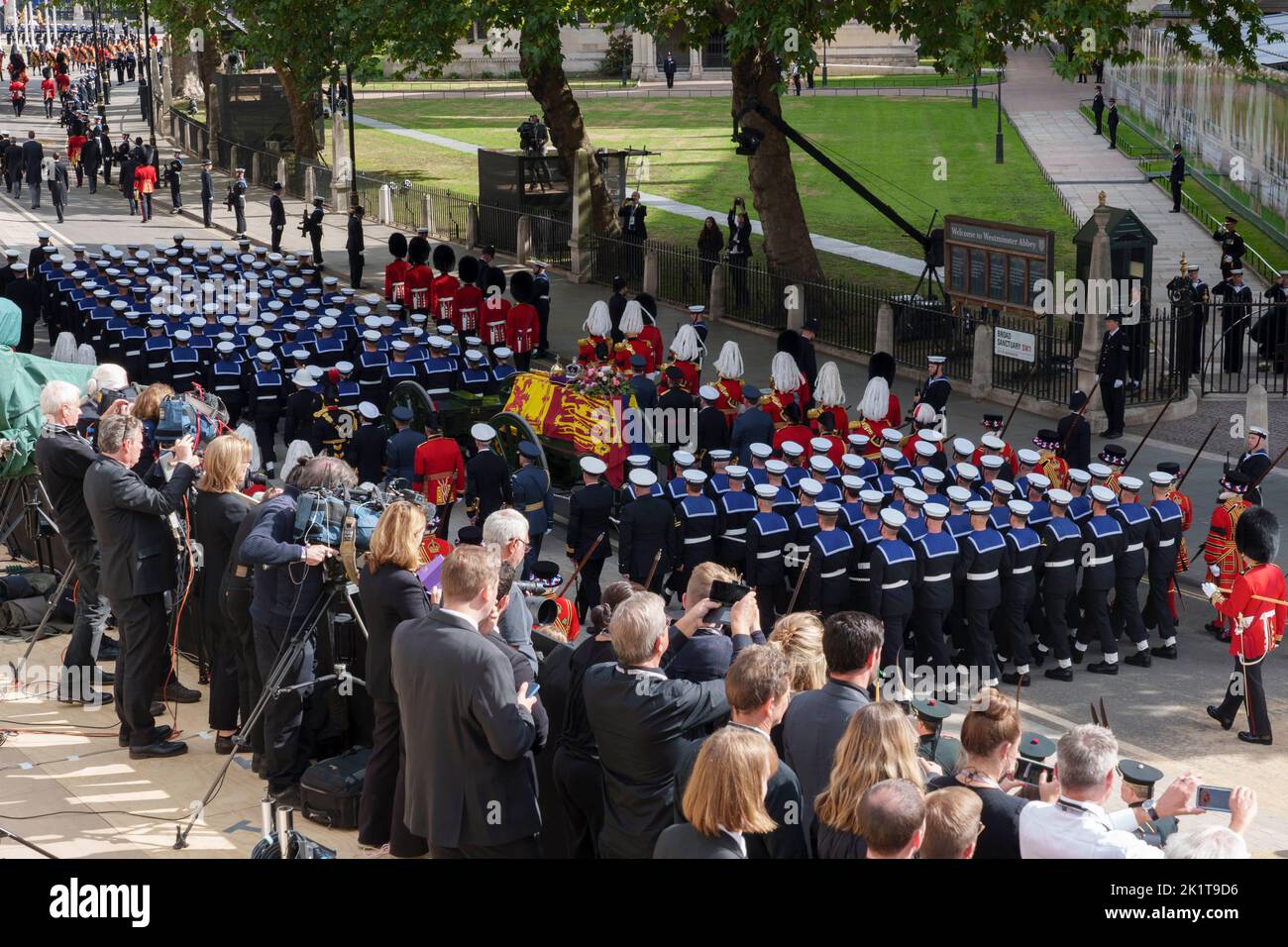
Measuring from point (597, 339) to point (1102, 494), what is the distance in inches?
341

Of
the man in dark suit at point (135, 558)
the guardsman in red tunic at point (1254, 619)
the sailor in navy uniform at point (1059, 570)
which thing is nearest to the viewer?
the man in dark suit at point (135, 558)

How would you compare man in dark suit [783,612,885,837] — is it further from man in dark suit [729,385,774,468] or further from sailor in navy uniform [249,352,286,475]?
sailor in navy uniform [249,352,286,475]

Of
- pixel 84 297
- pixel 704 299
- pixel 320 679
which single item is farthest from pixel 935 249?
pixel 320 679

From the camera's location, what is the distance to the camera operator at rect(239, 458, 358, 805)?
29.1 ft

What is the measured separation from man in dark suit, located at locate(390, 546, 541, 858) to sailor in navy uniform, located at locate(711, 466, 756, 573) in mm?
7115

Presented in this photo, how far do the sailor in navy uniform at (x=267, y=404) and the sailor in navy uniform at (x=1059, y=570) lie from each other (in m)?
9.44

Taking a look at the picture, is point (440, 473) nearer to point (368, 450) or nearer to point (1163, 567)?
point (368, 450)

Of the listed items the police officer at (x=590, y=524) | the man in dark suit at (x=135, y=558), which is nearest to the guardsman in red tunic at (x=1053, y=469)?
the police officer at (x=590, y=524)

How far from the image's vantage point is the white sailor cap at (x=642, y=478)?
45.8ft

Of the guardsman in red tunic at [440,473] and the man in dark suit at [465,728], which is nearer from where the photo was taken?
the man in dark suit at [465,728]

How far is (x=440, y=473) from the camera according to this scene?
614 inches

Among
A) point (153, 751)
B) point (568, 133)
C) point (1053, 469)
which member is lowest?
point (153, 751)

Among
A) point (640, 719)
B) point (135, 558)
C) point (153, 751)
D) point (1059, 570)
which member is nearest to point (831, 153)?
point (1059, 570)

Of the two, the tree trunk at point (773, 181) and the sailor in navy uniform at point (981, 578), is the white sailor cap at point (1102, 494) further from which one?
the tree trunk at point (773, 181)
